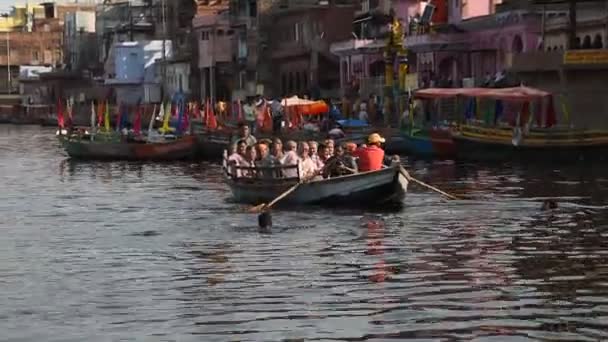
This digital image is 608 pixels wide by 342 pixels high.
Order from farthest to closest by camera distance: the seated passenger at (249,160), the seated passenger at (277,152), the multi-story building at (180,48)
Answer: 1. the multi-story building at (180,48)
2. the seated passenger at (249,160)
3. the seated passenger at (277,152)

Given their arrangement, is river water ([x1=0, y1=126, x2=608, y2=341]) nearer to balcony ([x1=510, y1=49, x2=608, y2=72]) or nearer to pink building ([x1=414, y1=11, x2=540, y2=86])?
balcony ([x1=510, y1=49, x2=608, y2=72])

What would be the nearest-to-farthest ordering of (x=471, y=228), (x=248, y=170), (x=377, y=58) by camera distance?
(x=471, y=228), (x=248, y=170), (x=377, y=58)

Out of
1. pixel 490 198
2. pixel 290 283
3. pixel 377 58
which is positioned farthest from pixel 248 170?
pixel 377 58

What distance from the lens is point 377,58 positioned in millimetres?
88875

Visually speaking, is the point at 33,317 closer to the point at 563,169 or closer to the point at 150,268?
the point at 150,268

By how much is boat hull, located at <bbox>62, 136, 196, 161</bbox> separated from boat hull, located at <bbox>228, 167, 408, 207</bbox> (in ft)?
91.5

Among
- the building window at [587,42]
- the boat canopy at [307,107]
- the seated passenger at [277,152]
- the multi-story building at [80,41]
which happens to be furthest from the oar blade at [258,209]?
the multi-story building at [80,41]

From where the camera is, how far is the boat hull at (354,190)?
32062mm

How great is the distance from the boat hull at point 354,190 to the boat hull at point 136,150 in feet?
91.5

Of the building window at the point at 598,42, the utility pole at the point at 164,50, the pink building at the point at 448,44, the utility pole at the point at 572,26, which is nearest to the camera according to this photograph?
the utility pole at the point at 572,26

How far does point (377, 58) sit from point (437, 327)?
7233cm

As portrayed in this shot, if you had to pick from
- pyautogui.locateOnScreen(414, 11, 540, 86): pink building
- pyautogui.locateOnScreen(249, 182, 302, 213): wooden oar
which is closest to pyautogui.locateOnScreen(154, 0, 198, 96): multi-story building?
pyautogui.locateOnScreen(414, 11, 540, 86): pink building

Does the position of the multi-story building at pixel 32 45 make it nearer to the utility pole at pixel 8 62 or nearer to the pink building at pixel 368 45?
the utility pole at pixel 8 62

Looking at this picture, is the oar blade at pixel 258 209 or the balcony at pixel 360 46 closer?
the oar blade at pixel 258 209
